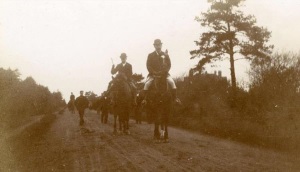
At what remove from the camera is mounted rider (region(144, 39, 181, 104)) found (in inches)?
600

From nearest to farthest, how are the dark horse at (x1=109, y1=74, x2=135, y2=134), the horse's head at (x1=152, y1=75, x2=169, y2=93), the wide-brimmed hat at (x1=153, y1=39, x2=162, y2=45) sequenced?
1. the horse's head at (x1=152, y1=75, x2=169, y2=93)
2. the wide-brimmed hat at (x1=153, y1=39, x2=162, y2=45)
3. the dark horse at (x1=109, y1=74, x2=135, y2=134)

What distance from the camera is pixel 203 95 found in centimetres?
4984

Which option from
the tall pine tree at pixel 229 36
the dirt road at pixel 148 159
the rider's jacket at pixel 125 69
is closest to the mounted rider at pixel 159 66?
the dirt road at pixel 148 159

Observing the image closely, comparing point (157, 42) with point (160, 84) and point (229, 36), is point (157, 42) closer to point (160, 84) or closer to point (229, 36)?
point (160, 84)

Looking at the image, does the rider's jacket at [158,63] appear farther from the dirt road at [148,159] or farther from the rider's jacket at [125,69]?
the rider's jacket at [125,69]

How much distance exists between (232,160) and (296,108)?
15.7 meters

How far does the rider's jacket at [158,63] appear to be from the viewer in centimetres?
1529

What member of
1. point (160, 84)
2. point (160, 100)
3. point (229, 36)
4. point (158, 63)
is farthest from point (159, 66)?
point (229, 36)

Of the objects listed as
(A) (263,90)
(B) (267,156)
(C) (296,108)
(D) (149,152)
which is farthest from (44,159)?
(A) (263,90)

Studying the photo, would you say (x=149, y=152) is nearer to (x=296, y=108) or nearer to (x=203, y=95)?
(x=296, y=108)

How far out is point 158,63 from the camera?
1533 centimetres

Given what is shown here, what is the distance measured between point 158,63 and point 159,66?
0.10 metres

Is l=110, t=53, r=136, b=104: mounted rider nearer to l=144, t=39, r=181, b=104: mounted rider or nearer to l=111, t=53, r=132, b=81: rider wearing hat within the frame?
l=111, t=53, r=132, b=81: rider wearing hat

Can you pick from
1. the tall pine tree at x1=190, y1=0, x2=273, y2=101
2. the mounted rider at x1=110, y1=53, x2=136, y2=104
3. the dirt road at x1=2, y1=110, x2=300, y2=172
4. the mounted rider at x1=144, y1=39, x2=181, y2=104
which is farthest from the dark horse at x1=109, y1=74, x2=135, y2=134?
the tall pine tree at x1=190, y1=0, x2=273, y2=101
